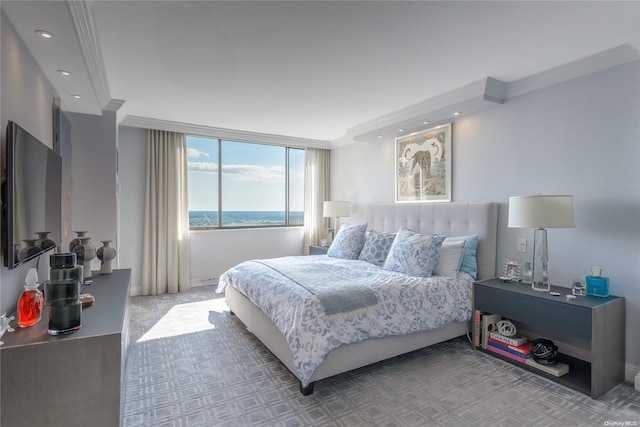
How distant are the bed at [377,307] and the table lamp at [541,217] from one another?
55cm

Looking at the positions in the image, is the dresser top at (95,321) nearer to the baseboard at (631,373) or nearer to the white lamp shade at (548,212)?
the white lamp shade at (548,212)

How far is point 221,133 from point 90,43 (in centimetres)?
293

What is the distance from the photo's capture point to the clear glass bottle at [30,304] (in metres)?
1.65

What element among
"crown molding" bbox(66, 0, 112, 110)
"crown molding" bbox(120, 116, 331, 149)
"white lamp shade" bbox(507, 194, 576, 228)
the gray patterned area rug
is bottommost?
the gray patterned area rug

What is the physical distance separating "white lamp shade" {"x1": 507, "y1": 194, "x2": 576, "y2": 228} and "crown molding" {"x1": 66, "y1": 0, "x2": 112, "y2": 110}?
10.5ft

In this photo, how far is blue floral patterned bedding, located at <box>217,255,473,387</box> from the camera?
2.24 metres

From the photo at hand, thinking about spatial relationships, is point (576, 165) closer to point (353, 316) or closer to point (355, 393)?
point (353, 316)

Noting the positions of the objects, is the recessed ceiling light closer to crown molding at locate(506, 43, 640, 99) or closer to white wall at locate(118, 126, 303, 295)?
white wall at locate(118, 126, 303, 295)

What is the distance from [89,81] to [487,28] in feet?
9.77

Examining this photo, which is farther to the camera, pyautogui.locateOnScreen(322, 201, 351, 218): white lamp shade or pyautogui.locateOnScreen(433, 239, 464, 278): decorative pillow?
pyautogui.locateOnScreen(322, 201, 351, 218): white lamp shade

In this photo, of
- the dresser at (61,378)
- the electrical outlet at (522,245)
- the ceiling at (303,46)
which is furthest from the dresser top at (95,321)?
the electrical outlet at (522,245)

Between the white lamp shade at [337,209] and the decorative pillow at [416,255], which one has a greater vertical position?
the white lamp shade at [337,209]

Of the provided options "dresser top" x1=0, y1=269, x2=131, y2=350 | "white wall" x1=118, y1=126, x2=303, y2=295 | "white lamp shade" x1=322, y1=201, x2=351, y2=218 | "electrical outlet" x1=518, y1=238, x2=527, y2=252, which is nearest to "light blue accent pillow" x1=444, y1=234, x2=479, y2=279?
"electrical outlet" x1=518, y1=238, x2=527, y2=252

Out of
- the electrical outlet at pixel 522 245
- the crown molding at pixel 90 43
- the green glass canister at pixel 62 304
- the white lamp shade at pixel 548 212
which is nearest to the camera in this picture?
the green glass canister at pixel 62 304
